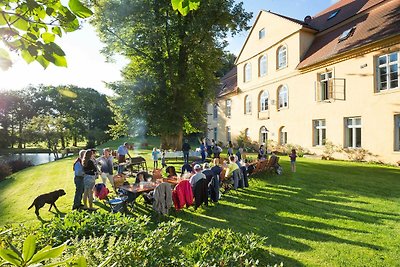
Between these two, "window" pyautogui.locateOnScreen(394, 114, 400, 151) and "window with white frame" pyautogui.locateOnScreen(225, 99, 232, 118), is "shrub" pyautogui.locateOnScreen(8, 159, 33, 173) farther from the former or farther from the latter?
"window" pyautogui.locateOnScreen(394, 114, 400, 151)

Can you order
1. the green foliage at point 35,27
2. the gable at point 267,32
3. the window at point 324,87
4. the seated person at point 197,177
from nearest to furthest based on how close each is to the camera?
the green foliage at point 35,27, the seated person at point 197,177, the window at point 324,87, the gable at point 267,32

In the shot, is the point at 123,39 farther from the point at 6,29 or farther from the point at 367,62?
the point at 6,29

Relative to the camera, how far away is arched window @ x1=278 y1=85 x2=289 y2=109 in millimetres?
25847

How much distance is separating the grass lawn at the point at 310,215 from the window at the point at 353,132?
17.2ft

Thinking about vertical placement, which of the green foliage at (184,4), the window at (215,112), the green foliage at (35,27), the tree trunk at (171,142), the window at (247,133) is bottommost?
the tree trunk at (171,142)

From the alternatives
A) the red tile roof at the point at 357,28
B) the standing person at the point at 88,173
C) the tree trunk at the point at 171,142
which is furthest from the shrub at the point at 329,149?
the standing person at the point at 88,173

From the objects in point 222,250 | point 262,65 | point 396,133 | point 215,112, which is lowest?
point 222,250

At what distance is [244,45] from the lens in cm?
3175

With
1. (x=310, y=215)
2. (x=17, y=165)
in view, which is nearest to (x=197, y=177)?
(x=310, y=215)

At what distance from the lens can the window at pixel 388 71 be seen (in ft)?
54.8

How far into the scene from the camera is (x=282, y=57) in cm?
2638

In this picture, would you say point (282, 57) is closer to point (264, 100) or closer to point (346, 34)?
point (264, 100)

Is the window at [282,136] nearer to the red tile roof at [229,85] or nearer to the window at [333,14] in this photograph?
the red tile roof at [229,85]

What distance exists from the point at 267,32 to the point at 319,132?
12171 millimetres
